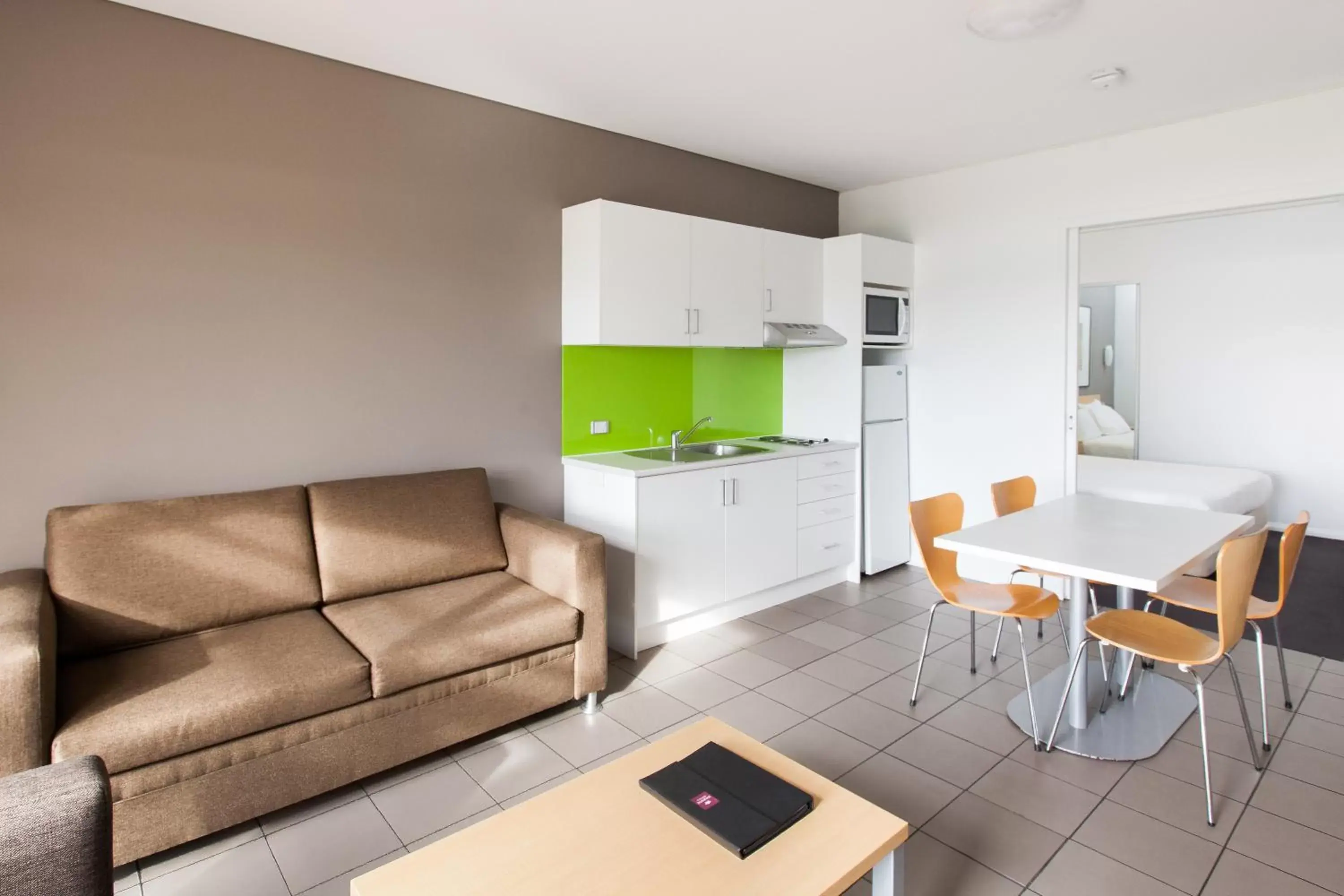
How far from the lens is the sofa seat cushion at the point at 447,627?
93.4 inches

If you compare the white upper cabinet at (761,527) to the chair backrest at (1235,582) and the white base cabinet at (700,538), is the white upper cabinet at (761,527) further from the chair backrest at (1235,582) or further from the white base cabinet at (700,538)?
the chair backrest at (1235,582)

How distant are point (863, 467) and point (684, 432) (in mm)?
1127

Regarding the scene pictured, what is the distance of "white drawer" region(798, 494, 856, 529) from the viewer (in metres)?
4.18

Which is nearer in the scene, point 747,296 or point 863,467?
point 747,296

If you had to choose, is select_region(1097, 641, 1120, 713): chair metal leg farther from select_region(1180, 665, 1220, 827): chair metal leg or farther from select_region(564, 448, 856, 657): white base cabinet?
select_region(564, 448, 856, 657): white base cabinet

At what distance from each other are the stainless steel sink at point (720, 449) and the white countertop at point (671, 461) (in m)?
0.06

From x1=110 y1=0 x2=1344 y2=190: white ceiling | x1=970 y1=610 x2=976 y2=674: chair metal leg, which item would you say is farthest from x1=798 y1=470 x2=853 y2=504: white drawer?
x1=110 y1=0 x2=1344 y2=190: white ceiling

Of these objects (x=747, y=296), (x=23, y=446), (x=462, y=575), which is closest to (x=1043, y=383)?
(x=747, y=296)

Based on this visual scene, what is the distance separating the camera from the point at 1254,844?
82.7 inches

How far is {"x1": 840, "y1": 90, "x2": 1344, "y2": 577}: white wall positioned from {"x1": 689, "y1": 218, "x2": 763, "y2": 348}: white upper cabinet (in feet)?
4.25

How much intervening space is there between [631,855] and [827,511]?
10.0 ft

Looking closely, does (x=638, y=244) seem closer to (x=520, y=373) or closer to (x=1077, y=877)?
(x=520, y=373)

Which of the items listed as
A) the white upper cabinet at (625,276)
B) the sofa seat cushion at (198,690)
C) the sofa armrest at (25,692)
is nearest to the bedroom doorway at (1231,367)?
the white upper cabinet at (625,276)

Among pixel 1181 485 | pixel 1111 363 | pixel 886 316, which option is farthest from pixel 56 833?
pixel 1111 363
